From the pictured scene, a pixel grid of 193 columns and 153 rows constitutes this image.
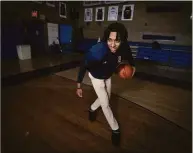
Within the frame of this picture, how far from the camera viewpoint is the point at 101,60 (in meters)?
1.66

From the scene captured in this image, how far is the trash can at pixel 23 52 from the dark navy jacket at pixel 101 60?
14.2 ft

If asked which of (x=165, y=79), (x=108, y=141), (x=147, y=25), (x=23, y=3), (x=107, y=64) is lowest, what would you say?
(x=108, y=141)

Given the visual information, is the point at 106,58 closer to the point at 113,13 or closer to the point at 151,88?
the point at 151,88

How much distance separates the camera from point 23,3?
5309mm

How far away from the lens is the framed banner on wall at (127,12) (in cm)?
578

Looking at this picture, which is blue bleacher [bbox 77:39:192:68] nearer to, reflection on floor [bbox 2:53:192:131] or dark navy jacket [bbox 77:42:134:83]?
reflection on floor [bbox 2:53:192:131]

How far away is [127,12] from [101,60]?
484cm

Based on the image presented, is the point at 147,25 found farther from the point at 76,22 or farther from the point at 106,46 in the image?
the point at 106,46

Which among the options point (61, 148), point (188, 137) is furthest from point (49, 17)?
point (188, 137)

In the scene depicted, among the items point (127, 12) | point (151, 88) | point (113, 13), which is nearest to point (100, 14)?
point (113, 13)

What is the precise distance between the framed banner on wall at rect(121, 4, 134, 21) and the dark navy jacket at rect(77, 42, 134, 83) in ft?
14.7

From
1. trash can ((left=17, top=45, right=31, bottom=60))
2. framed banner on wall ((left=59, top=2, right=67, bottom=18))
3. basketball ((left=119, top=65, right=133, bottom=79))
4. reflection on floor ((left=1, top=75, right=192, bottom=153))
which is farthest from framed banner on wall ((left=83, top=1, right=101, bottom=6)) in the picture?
basketball ((left=119, top=65, right=133, bottom=79))

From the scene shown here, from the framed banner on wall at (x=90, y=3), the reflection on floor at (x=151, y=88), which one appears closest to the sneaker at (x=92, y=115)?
the reflection on floor at (x=151, y=88)

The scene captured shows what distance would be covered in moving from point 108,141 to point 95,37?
5373 mm
